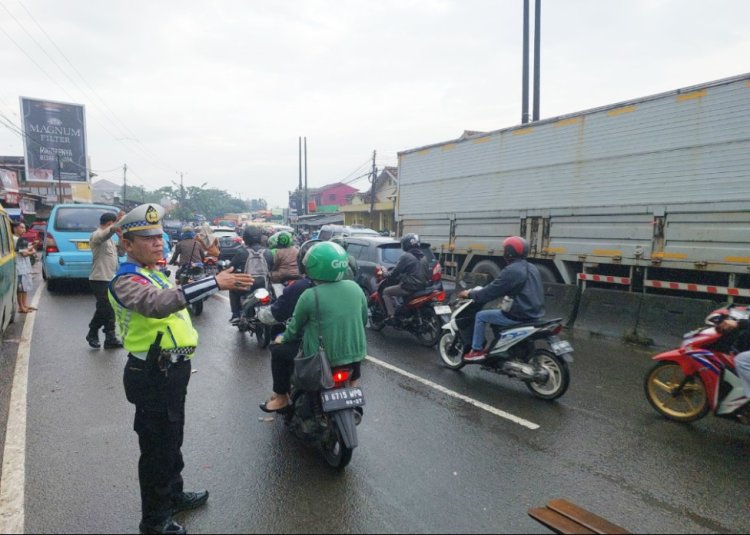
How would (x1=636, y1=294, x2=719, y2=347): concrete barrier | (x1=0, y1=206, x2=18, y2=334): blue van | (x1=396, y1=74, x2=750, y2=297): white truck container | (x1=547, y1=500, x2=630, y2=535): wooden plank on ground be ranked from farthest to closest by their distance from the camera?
(x1=636, y1=294, x2=719, y2=347): concrete barrier, (x1=396, y1=74, x2=750, y2=297): white truck container, (x1=0, y1=206, x2=18, y2=334): blue van, (x1=547, y1=500, x2=630, y2=535): wooden plank on ground

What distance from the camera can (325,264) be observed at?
3.20 metres

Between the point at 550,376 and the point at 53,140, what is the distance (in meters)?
41.0

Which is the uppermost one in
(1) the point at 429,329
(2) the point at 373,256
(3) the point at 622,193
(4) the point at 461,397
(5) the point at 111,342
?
(3) the point at 622,193

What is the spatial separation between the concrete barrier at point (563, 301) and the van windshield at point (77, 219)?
9596mm

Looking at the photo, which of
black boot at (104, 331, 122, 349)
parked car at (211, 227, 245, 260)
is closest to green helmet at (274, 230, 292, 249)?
black boot at (104, 331, 122, 349)

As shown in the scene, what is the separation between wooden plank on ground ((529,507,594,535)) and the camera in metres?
2.58

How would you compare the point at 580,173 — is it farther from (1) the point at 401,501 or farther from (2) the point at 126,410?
(2) the point at 126,410

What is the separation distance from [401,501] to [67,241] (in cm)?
989

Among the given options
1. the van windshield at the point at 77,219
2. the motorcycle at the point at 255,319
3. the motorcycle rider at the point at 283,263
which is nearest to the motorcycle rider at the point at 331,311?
the motorcycle rider at the point at 283,263

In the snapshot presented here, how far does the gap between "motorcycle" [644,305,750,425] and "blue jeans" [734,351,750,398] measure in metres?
0.10

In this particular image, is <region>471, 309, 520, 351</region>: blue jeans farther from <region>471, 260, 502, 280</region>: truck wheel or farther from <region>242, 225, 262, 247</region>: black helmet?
<region>471, 260, 502, 280</region>: truck wheel

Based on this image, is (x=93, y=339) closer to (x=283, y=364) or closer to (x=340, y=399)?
(x=283, y=364)

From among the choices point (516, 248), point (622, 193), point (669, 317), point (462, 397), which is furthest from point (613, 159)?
point (462, 397)

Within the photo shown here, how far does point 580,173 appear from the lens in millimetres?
8375
